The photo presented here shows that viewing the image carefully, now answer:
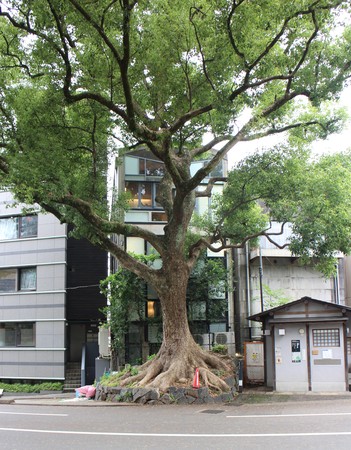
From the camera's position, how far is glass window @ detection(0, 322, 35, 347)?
27656 millimetres

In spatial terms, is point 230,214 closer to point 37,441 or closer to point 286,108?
point 286,108

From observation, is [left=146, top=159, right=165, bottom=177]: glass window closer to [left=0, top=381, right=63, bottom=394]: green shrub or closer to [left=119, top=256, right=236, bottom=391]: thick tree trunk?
[left=119, top=256, right=236, bottom=391]: thick tree trunk

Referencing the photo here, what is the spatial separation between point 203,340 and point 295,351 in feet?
21.7

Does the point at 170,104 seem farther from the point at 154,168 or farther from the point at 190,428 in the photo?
the point at 190,428

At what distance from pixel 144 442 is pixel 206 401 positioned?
6.79m

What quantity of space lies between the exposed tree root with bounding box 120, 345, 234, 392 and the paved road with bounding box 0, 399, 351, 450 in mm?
1508

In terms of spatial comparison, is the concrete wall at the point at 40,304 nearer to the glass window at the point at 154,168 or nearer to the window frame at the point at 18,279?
the window frame at the point at 18,279

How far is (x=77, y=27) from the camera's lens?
12.9 meters

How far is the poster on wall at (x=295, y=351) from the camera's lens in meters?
17.0

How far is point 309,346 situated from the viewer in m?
16.9

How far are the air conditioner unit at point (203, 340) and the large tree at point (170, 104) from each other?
212 inches

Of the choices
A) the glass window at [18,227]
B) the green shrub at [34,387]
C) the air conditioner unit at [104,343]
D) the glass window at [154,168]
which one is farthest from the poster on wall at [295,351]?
the glass window at [18,227]

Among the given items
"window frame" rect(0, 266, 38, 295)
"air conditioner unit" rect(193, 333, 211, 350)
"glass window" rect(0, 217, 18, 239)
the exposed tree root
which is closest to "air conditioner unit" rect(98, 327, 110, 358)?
"air conditioner unit" rect(193, 333, 211, 350)

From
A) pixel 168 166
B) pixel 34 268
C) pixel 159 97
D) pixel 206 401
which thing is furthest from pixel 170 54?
pixel 34 268
